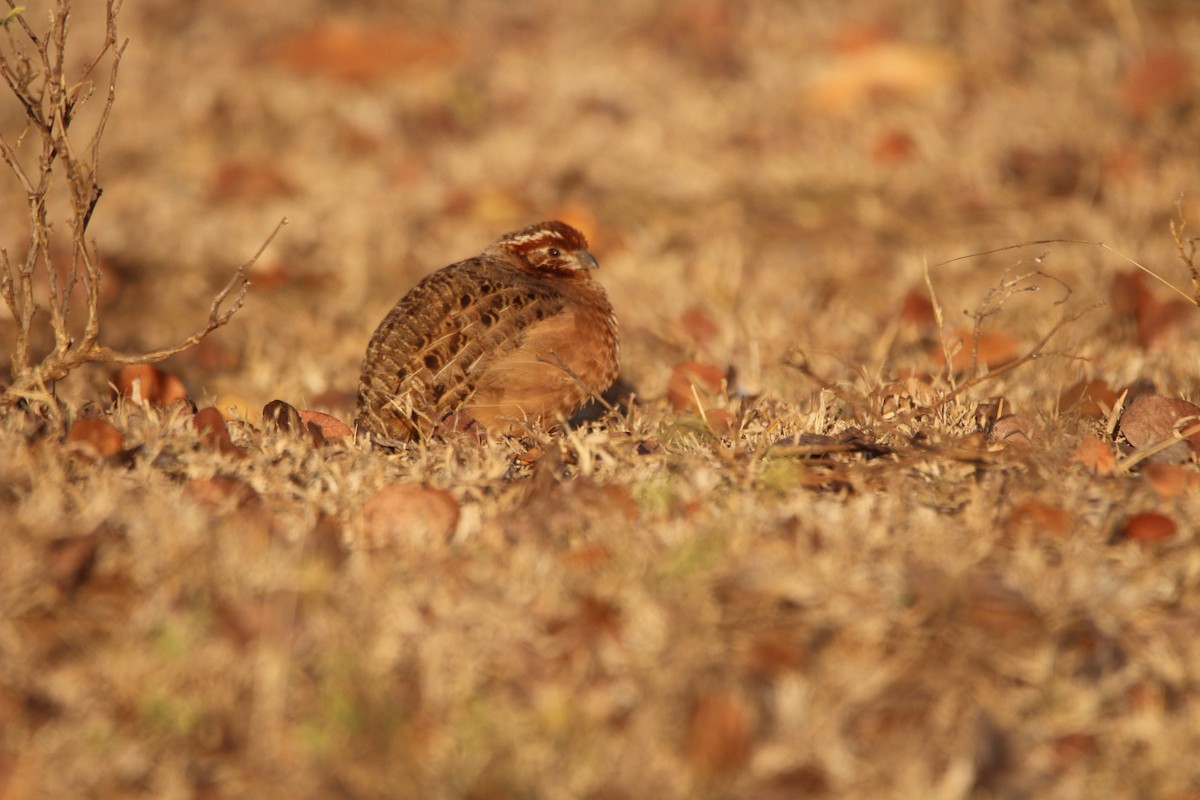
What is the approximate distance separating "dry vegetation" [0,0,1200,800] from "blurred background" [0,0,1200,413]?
0.05 meters

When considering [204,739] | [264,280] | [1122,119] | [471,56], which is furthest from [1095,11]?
[204,739]

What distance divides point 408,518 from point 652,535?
635mm

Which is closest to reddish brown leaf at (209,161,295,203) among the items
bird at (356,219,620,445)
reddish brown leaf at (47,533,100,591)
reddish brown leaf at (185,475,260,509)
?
bird at (356,219,620,445)

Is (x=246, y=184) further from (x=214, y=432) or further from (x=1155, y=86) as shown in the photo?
(x=1155, y=86)

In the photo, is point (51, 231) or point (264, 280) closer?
point (51, 231)

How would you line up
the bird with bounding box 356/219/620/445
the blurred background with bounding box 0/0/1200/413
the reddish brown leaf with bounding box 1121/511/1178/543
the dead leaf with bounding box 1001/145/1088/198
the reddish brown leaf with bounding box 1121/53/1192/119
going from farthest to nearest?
1. the reddish brown leaf with bounding box 1121/53/1192/119
2. the dead leaf with bounding box 1001/145/1088/198
3. the blurred background with bounding box 0/0/1200/413
4. the bird with bounding box 356/219/620/445
5. the reddish brown leaf with bounding box 1121/511/1178/543

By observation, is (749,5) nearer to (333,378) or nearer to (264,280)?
(264,280)

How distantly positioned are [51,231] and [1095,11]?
27.3ft

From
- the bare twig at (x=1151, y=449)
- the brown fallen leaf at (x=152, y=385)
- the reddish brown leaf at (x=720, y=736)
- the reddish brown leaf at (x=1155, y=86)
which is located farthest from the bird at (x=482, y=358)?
the reddish brown leaf at (x=1155, y=86)

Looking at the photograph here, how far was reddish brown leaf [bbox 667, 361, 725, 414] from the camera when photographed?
5379 millimetres

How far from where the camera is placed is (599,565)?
342cm

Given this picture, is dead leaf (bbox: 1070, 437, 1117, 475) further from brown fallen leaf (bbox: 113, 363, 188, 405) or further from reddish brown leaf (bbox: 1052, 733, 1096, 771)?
brown fallen leaf (bbox: 113, 363, 188, 405)

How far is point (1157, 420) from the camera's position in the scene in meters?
4.36

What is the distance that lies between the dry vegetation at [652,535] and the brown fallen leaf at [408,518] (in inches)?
0.4
